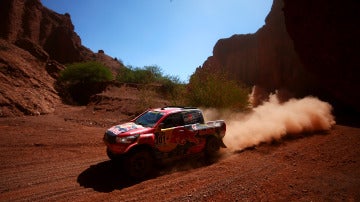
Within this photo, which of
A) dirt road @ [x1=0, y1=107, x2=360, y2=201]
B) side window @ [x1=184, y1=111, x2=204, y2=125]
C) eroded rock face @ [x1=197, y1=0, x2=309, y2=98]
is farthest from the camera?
eroded rock face @ [x1=197, y1=0, x2=309, y2=98]

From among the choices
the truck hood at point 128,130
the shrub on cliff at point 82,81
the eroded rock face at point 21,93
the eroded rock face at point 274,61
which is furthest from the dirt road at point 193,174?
the shrub on cliff at point 82,81

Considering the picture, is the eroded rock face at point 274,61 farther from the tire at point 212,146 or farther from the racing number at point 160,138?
the racing number at point 160,138

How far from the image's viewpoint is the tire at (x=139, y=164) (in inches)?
292

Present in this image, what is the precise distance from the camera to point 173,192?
252 inches

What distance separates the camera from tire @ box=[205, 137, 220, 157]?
376 inches

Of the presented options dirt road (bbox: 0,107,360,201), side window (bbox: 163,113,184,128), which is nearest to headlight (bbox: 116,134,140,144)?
dirt road (bbox: 0,107,360,201)

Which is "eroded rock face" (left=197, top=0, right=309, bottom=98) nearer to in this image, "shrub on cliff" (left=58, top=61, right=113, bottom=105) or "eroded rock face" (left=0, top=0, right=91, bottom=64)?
"shrub on cliff" (left=58, top=61, right=113, bottom=105)

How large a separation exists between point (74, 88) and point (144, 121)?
93.2 ft

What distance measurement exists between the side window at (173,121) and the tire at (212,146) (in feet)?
4.86

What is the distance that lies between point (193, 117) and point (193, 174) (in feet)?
7.59

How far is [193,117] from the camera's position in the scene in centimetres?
939

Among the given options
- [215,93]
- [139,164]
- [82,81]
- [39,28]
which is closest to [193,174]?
[139,164]

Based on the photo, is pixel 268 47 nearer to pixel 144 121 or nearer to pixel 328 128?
pixel 328 128

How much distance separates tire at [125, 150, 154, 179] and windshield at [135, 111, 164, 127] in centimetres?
106
